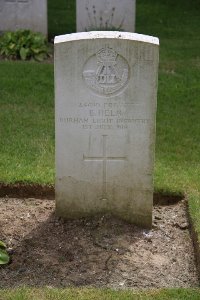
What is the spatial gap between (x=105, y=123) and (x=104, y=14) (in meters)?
6.42

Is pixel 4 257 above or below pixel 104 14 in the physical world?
below

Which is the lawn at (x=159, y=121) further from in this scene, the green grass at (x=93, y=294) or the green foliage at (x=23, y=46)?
the green foliage at (x=23, y=46)

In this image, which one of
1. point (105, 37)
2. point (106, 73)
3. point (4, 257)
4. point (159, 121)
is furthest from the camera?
point (159, 121)

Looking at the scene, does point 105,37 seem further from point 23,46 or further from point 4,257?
point 23,46

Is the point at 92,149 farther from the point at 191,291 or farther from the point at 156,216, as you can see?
the point at 191,291

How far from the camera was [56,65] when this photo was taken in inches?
184

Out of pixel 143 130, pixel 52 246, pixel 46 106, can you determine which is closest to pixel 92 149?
pixel 143 130

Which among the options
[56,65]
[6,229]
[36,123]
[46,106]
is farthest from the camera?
[46,106]

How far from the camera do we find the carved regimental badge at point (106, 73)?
4672mm

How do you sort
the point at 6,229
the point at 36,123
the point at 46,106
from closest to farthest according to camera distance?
the point at 6,229
the point at 36,123
the point at 46,106

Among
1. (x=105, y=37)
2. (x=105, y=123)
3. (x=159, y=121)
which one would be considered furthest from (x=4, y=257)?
(x=159, y=121)

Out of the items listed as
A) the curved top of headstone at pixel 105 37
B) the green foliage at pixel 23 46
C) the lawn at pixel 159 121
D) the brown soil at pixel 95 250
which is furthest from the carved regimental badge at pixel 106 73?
the green foliage at pixel 23 46

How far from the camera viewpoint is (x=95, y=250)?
470 cm

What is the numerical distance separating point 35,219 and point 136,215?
2.69 feet
